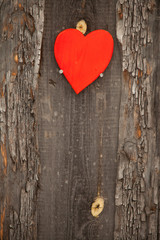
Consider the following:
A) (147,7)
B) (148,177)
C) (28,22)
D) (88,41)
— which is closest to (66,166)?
(148,177)

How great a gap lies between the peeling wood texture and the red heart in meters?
0.06

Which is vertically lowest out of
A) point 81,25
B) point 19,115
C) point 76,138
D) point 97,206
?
point 97,206

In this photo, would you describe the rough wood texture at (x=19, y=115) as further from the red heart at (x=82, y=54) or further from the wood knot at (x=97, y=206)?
the wood knot at (x=97, y=206)

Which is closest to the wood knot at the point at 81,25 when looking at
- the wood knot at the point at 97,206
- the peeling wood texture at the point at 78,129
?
the peeling wood texture at the point at 78,129

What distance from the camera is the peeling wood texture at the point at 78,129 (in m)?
1.80

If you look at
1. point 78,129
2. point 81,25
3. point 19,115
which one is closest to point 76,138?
point 78,129

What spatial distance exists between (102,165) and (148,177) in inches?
13.1

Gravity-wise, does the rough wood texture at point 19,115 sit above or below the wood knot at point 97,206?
above

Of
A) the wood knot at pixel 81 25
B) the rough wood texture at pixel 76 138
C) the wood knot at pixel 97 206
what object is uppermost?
the wood knot at pixel 81 25

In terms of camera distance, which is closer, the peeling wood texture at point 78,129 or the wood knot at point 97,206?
the peeling wood texture at point 78,129

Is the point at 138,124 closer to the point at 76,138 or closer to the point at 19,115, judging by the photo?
the point at 76,138

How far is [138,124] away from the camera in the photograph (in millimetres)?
1896

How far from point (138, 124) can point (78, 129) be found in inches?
15.9

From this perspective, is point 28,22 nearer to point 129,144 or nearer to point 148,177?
point 129,144
